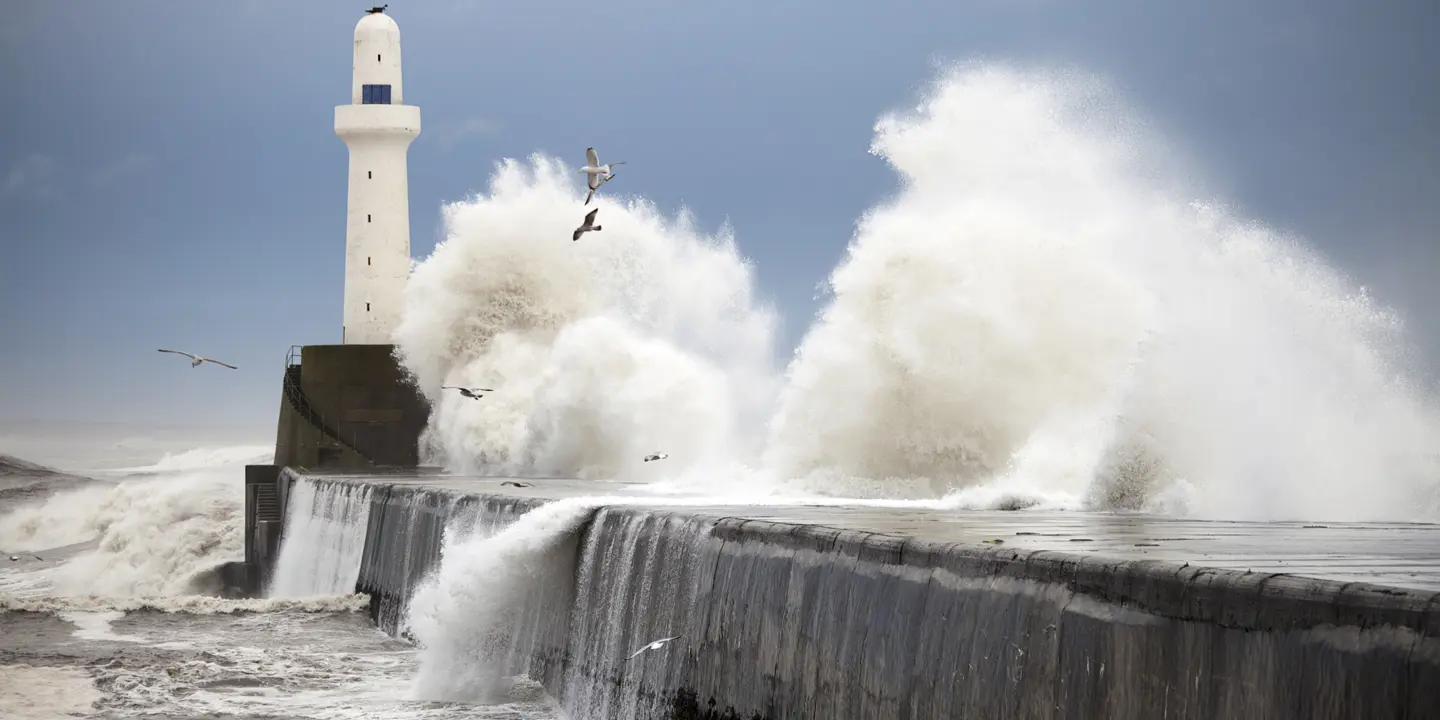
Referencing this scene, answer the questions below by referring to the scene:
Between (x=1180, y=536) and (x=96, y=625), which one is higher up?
(x=1180, y=536)

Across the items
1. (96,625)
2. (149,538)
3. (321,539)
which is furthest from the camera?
(149,538)

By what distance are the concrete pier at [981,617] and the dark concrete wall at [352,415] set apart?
18.2 m

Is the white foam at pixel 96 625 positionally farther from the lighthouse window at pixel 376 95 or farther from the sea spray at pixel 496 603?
the lighthouse window at pixel 376 95

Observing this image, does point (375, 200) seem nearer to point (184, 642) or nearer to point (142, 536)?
point (142, 536)

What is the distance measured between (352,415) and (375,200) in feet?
16.1

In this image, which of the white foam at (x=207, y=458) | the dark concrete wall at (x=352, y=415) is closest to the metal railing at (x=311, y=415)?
the dark concrete wall at (x=352, y=415)

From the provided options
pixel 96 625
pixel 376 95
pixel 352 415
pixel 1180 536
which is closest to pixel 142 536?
pixel 352 415

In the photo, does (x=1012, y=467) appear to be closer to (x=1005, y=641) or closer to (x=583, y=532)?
(x=583, y=532)

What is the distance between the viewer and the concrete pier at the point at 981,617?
18.4 feet

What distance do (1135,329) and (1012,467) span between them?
3.30m

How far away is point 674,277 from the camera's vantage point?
3303 cm

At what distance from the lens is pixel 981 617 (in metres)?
7.36

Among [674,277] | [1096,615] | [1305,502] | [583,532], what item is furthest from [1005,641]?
[674,277]

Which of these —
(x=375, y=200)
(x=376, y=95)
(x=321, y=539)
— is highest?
(x=376, y=95)
